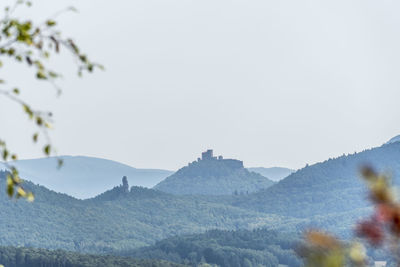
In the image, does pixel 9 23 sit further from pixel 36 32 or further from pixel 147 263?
pixel 147 263

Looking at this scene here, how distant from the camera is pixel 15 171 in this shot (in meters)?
7.14

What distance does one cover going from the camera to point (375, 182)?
5371 millimetres

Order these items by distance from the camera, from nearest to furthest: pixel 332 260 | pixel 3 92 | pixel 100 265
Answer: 1. pixel 332 260
2. pixel 3 92
3. pixel 100 265

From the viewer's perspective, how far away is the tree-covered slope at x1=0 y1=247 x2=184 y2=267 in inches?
6014

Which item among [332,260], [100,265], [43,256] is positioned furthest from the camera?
[43,256]

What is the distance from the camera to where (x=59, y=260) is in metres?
164

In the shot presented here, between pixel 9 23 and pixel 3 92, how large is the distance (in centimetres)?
59

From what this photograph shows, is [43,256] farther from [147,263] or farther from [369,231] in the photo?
[369,231]

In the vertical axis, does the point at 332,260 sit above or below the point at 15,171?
below

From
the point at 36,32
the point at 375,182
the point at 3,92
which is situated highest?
the point at 36,32

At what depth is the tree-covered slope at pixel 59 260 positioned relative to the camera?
153 meters

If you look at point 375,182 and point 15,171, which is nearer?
point 375,182

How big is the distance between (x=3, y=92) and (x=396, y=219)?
303 cm

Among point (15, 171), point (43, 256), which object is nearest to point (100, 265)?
point (43, 256)
